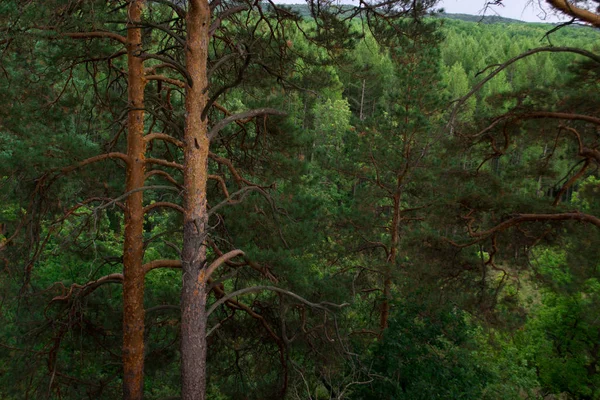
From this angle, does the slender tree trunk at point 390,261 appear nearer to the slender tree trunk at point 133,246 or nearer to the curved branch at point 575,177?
the curved branch at point 575,177

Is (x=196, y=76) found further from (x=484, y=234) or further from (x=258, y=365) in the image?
(x=484, y=234)

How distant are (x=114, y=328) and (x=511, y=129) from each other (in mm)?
7137

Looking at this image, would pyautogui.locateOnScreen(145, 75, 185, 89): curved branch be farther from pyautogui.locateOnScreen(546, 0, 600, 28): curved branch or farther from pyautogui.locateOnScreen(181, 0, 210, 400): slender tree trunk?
pyautogui.locateOnScreen(546, 0, 600, 28): curved branch

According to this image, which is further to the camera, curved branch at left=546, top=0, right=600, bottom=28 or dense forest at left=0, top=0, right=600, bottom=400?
curved branch at left=546, top=0, right=600, bottom=28

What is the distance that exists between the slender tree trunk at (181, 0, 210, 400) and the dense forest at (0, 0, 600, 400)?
2cm

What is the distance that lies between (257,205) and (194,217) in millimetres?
3222

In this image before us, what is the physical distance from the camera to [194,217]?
404 centimetres

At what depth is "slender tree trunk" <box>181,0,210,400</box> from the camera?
4000 mm

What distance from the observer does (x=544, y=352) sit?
44.3ft

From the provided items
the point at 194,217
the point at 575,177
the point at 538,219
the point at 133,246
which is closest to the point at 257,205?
the point at 133,246

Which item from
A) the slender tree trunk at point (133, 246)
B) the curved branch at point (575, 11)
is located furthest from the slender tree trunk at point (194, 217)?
the curved branch at point (575, 11)

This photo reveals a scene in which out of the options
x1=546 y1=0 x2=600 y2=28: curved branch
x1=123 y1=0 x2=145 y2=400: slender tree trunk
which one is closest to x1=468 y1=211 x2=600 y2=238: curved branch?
x1=546 y1=0 x2=600 y2=28: curved branch

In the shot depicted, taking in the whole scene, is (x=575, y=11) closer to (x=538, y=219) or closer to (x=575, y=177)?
(x=575, y=177)

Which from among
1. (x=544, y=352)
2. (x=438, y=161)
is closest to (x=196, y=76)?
(x=438, y=161)
